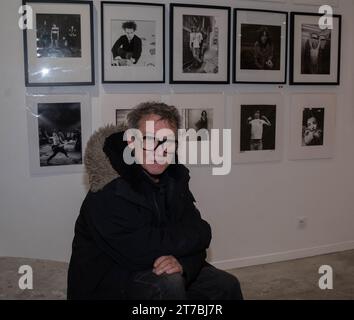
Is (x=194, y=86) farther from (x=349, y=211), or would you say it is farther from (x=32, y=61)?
(x=349, y=211)

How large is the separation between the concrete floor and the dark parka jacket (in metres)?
0.60

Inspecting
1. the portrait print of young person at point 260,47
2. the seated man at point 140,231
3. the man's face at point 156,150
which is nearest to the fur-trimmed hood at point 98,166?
the seated man at point 140,231

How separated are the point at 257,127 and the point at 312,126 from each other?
558 mm

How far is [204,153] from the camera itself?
135 inches

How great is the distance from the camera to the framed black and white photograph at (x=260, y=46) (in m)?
3.44

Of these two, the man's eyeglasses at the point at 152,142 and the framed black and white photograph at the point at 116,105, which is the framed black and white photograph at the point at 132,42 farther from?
the man's eyeglasses at the point at 152,142

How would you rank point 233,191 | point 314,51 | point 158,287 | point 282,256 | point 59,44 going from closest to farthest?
point 158,287 → point 59,44 → point 233,191 → point 314,51 → point 282,256

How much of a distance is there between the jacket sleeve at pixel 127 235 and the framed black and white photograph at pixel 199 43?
169cm

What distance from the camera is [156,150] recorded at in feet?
6.12

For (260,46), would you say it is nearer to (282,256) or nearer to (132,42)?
(132,42)

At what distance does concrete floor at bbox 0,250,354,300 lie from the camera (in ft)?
7.66

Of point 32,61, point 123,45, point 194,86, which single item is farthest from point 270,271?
point 32,61

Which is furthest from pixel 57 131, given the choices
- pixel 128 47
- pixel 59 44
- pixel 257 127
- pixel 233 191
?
pixel 257 127

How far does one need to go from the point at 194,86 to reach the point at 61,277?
1.67 m
